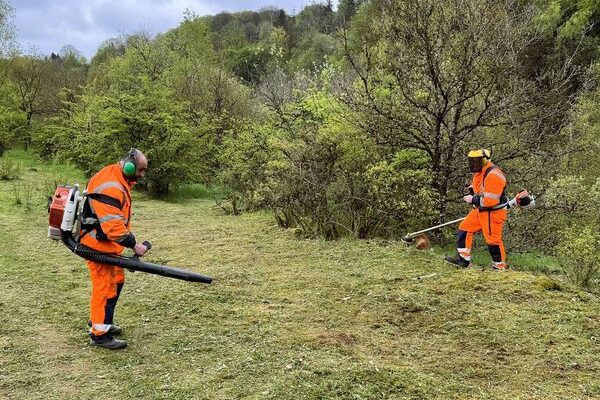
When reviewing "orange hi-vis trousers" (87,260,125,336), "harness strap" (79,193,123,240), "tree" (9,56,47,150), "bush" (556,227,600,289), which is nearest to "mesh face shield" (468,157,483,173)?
"bush" (556,227,600,289)

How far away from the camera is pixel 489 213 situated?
24.0 feet

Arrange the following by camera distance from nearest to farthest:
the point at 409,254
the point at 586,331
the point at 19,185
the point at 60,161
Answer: the point at 586,331, the point at 409,254, the point at 19,185, the point at 60,161

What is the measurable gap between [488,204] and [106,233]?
16.6ft

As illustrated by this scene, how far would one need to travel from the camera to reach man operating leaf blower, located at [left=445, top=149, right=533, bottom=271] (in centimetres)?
715

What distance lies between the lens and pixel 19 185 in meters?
17.3

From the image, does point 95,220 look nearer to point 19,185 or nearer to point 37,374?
point 37,374

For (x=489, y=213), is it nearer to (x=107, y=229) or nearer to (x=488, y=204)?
(x=488, y=204)

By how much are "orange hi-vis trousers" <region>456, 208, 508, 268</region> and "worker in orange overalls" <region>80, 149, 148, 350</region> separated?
4795mm

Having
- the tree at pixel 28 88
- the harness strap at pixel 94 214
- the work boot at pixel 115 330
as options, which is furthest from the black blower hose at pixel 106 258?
the tree at pixel 28 88

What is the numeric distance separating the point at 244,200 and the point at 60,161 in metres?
13.2

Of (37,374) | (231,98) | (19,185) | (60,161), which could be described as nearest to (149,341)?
(37,374)

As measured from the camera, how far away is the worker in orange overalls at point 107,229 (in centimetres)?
479

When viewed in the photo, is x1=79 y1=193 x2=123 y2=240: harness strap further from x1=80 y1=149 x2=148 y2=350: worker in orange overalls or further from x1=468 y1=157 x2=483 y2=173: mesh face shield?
x1=468 y1=157 x2=483 y2=173: mesh face shield

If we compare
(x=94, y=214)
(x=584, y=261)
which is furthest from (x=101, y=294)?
(x=584, y=261)
